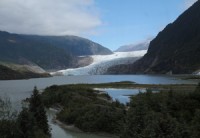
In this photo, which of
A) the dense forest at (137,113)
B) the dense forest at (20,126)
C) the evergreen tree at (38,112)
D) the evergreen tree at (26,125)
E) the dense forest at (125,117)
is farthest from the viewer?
the evergreen tree at (38,112)

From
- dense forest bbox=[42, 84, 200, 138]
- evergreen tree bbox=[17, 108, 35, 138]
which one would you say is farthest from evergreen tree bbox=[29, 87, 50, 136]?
dense forest bbox=[42, 84, 200, 138]

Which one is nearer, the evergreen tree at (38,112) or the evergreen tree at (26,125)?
the evergreen tree at (26,125)

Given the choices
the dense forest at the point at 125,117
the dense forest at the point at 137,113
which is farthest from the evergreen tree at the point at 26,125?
the dense forest at the point at 137,113

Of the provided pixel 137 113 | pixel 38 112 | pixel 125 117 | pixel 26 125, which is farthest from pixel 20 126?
pixel 137 113

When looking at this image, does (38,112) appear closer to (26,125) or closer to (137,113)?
(26,125)

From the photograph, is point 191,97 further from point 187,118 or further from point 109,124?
point 109,124

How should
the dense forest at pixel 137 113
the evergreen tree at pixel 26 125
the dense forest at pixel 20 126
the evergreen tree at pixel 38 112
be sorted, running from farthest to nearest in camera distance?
the evergreen tree at pixel 38 112 < the evergreen tree at pixel 26 125 < the dense forest at pixel 20 126 < the dense forest at pixel 137 113

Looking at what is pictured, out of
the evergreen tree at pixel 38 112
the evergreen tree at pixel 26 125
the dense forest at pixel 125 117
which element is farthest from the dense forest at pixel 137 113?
the evergreen tree at pixel 26 125

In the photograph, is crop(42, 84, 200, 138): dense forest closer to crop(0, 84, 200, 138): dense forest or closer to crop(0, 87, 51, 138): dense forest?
crop(0, 84, 200, 138): dense forest

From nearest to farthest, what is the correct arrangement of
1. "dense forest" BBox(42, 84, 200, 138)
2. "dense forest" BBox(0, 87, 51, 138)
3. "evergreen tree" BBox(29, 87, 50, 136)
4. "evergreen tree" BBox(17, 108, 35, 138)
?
"dense forest" BBox(42, 84, 200, 138)
"dense forest" BBox(0, 87, 51, 138)
"evergreen tree" BBox(17, 108, 35, 138)
"evergreen tree" BBox(29, 87, 50, 136)

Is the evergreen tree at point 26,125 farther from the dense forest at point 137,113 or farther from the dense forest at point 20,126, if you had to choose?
the dense forest at point 137,113

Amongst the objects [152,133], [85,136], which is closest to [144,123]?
[152,133]
